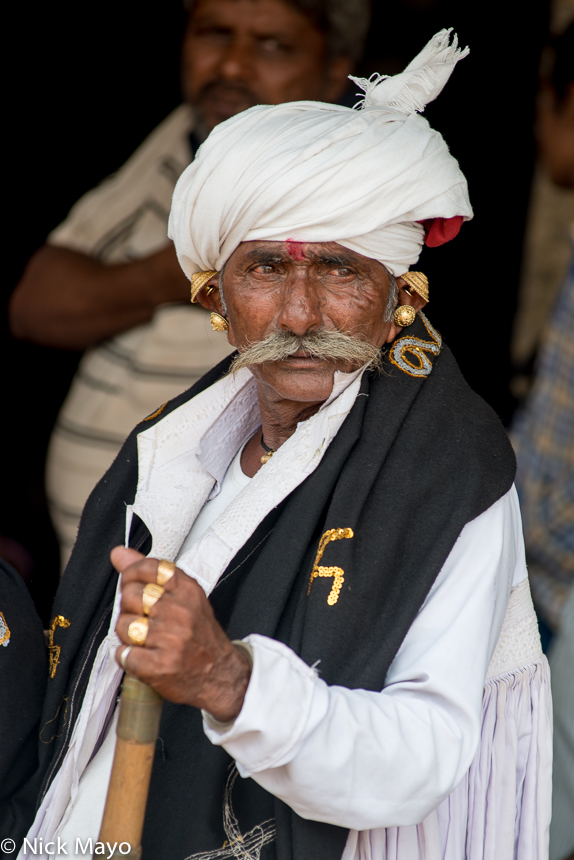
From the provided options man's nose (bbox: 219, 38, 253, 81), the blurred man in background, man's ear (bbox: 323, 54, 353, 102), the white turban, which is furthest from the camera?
man's ear (bbox: 323, 54, 353, 102)

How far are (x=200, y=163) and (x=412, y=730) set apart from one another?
Result: 124cm

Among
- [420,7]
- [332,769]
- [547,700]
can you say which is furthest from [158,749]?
[420,7]

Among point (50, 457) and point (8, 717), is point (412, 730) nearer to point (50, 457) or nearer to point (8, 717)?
point (8, 717)

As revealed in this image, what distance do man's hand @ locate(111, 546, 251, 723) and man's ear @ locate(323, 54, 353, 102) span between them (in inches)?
103

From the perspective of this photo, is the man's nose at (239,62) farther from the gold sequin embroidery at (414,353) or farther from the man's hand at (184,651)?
the man's hand at (184,651)

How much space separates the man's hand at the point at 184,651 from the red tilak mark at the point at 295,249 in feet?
2.53

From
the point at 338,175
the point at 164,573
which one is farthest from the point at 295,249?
the point at 164,573

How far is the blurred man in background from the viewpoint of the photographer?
3.31 metres

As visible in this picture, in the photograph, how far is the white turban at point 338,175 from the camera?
6.16 feet

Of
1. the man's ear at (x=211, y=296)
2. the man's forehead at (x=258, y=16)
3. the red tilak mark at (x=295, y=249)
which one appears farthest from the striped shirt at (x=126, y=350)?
the red tilak mark at (x=295, y=249)

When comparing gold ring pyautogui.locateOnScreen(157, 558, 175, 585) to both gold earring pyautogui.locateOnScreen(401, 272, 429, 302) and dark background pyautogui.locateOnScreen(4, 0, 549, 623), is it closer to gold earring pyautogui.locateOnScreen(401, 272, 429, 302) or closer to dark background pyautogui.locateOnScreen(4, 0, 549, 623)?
gold earring pyautogui.locateOnScreen(401, 272, 429, 302)

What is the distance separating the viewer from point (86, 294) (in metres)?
3.64

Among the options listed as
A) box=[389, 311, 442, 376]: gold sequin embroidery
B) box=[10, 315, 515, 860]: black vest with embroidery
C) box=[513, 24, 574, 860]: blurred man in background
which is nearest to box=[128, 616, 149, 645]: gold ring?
box=[10, 315, 515, 860]: black vest with embroidery

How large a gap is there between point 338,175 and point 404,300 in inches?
14.3
